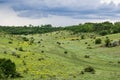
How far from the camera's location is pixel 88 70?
5259 centimetres

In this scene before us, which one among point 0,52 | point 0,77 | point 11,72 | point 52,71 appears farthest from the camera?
point 0,52

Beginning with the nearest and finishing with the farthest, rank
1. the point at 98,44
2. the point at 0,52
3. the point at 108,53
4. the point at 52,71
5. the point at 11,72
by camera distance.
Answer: the point at 11,72 → the point at 52,71 → the point at 0,52 → the point at 108,53 → the point at 98,44

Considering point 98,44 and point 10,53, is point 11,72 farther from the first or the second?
point 98,44

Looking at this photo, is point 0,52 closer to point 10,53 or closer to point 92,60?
point 10,53

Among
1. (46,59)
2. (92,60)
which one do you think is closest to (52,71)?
(46,59)

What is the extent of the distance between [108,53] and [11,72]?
42.6 metres

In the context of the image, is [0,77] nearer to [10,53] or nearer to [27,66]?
[27,66]

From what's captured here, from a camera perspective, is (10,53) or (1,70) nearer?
(1,70)

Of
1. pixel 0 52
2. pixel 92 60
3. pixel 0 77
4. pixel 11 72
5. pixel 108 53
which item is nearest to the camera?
pixel 0 77

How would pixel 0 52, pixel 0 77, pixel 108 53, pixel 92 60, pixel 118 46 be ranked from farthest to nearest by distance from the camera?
pixel 118 46 → pixel 108 53 → pixel 92 60 → pixel 0 52 → pixel 0 77

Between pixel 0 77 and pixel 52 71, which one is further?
pixel 52 71

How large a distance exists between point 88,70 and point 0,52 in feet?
57.2

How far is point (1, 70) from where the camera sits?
145 ft

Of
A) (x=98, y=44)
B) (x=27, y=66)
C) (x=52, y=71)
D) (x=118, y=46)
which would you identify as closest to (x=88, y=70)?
(x=52, y=71)
